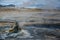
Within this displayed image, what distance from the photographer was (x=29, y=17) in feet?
4.17

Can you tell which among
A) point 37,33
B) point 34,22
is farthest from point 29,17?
point 37,33

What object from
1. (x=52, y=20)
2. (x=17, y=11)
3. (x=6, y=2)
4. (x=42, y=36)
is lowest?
(x=42, y=36)

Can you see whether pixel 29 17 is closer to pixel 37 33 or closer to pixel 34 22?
pixel 34 22

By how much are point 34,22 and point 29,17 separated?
7 cm

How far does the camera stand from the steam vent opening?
48.6 inches

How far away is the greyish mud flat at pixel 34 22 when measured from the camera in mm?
1195

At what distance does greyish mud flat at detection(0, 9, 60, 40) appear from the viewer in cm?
120

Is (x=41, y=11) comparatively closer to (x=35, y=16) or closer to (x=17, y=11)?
(x=35, y=16)

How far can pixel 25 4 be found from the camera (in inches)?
50.0

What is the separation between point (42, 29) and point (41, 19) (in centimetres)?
10

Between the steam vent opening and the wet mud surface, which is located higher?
the steam vent opening

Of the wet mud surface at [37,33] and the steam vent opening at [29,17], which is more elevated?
the steam vent opening at [29,17]

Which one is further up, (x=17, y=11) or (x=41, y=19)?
(x=17, y=11)

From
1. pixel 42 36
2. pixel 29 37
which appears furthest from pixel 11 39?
pixel 42 36
